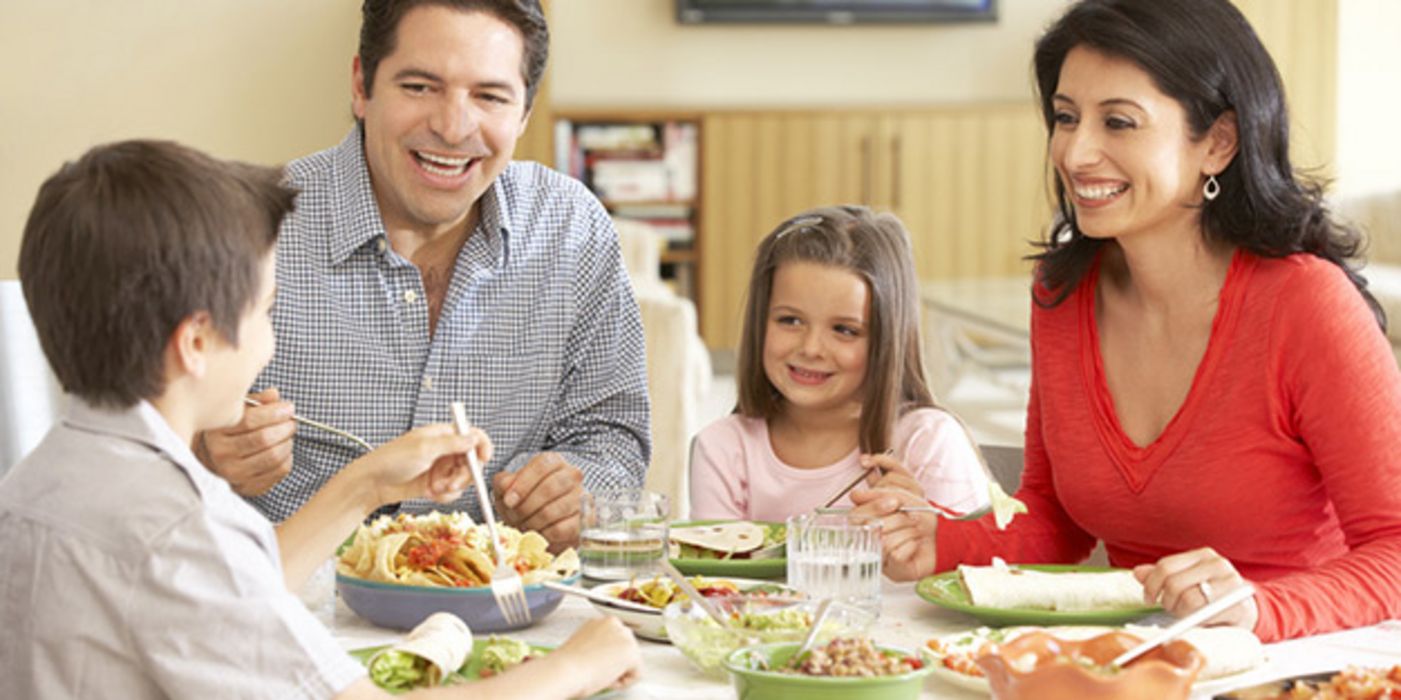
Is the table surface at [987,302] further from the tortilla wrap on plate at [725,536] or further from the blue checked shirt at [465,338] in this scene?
the tortilla wrap on plate at [725,536]

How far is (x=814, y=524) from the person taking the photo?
1.67 m

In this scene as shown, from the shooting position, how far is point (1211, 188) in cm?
196

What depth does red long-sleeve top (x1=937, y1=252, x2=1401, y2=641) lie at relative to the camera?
175 centimetres

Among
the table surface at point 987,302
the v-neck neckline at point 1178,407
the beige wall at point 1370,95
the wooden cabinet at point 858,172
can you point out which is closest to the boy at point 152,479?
the v-neck neckline at point 1178,407

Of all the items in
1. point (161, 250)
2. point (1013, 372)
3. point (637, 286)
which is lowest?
point (1013, 372)

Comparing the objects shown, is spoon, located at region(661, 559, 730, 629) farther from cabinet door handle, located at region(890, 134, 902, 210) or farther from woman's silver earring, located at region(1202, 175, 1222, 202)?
cabinet door handle, located at region(890, 134, 902, 210)

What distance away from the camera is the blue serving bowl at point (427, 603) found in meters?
1.60

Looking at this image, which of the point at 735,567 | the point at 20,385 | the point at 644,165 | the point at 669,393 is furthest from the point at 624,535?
the point at 644,165

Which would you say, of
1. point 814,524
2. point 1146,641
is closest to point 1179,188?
point 814,524

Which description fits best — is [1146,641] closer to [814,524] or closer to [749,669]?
[749,669]

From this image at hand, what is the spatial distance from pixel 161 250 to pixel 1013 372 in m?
7.19

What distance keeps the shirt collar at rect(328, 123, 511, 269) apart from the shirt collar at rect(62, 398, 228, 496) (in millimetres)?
956

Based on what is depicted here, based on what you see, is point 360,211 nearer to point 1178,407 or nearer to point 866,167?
point 1178,407

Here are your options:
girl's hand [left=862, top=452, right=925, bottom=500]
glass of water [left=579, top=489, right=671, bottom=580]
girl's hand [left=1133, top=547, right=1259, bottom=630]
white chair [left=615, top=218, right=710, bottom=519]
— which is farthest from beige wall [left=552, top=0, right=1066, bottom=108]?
girl's hand [left=1133, top=547, right=1259, bottom=630]
